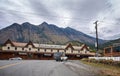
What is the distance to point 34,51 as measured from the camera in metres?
91.9

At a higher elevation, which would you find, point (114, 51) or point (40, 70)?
point (114, 51)

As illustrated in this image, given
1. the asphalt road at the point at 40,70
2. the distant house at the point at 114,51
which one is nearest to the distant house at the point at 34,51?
the distant house at the point at 114,51

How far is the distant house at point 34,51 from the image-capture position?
276ft

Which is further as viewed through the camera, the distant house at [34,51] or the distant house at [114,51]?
the distant house at [34,51]

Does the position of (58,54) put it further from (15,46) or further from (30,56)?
(15,46)

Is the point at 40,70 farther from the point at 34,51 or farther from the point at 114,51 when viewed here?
the point at 34,51

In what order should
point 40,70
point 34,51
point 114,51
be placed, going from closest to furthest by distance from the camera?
point 40,70 → point 114,51 → point 34,51

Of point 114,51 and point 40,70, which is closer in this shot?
point 40,70

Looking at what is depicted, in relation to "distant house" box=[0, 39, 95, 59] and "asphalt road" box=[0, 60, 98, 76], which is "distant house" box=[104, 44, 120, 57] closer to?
"asphalt road" box=[0, 60, 98, 76]

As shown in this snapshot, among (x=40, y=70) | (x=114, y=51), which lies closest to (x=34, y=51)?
(x=114, y=51)

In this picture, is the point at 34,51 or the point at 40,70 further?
the point at 34,51

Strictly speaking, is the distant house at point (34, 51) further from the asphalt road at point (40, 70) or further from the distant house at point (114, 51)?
the asphalt road at point (40, 70)

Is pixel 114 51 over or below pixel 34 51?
over

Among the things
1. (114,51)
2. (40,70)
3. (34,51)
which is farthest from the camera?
(34,51)
